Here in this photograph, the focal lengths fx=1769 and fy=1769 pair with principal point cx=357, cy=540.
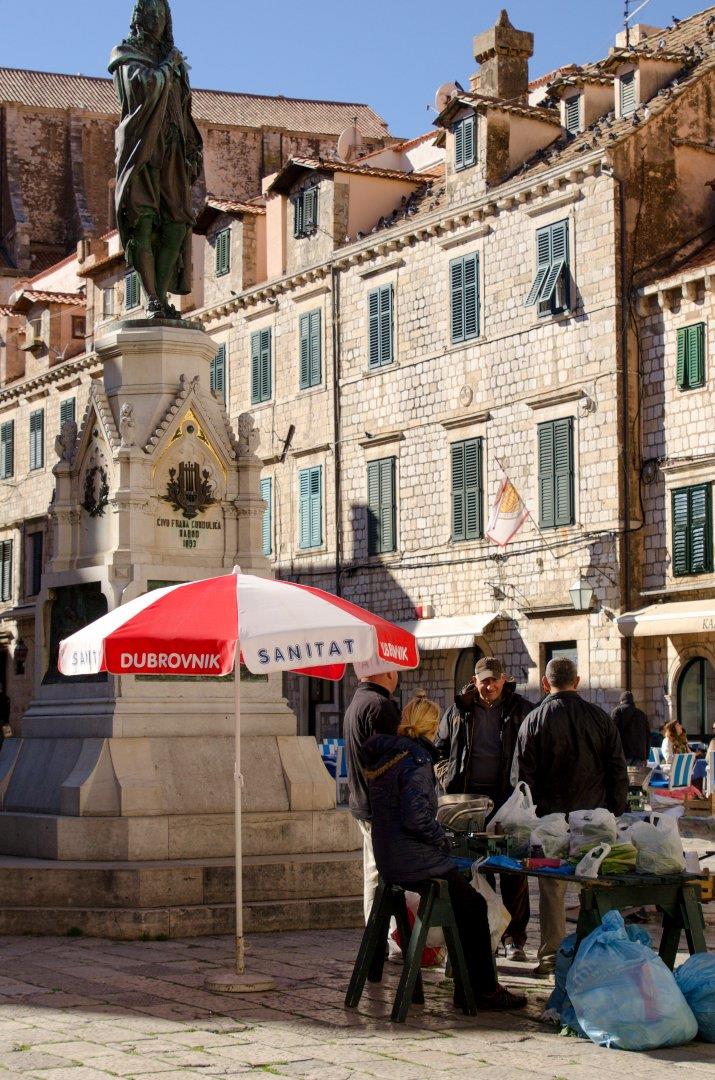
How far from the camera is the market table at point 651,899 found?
7.80 meters

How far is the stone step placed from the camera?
35.5ft

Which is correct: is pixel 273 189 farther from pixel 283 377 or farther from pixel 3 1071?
pixel 3 1071

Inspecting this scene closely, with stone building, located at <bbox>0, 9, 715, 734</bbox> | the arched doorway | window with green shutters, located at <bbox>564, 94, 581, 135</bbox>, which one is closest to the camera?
the arched doorway

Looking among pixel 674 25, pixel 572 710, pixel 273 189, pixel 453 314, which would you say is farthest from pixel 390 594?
pixel 572 710

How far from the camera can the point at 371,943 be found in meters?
8.38

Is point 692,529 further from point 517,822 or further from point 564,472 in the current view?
point 517,822

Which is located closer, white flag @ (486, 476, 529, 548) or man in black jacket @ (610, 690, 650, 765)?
man in black jacket @ (610, 690, 650, 765)

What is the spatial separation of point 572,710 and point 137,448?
15.0ft

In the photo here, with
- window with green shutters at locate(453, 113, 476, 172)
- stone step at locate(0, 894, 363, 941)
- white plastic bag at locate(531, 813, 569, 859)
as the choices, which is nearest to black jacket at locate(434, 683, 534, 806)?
stone step at locate(0, 894, 363, 941)

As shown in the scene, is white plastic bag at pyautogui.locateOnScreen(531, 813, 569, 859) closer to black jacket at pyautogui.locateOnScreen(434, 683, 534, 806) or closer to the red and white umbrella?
the red and white umbrella

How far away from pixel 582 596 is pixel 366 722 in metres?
18.2

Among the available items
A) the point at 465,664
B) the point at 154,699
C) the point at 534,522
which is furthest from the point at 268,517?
the point at 154,699

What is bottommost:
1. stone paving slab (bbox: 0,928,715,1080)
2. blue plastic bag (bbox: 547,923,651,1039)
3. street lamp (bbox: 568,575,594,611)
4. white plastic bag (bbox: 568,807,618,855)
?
stone paving slab (bbox: 0,928,715,1080)

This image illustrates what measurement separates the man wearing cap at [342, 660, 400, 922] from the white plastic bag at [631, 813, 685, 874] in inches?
55.6
